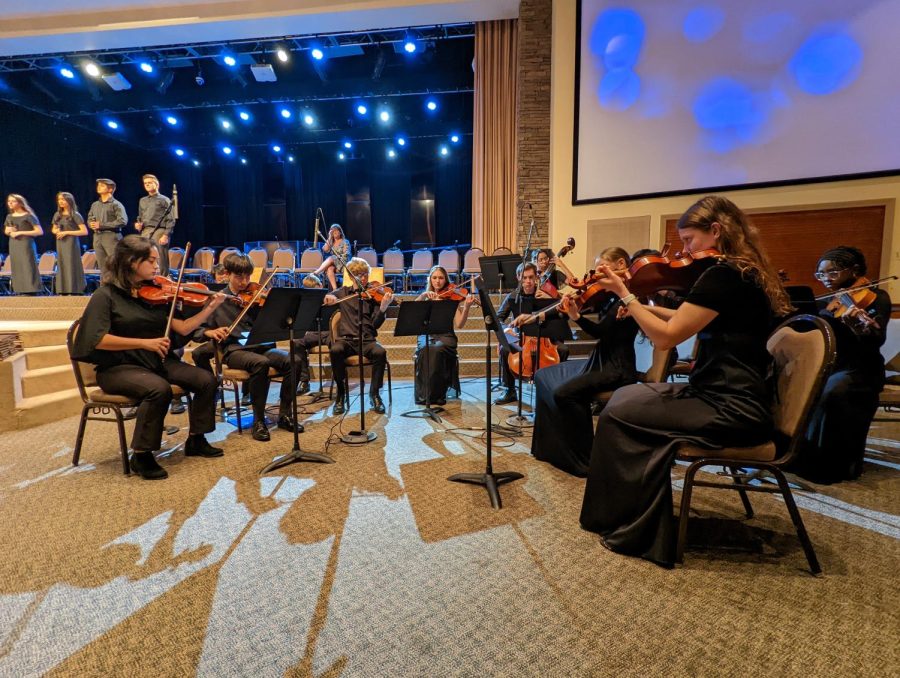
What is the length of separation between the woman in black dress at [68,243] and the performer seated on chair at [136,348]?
4.57 m

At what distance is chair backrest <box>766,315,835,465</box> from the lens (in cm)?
172

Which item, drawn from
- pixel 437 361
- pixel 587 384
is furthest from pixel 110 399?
pixel 587 384

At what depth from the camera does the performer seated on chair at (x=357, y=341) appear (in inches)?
172

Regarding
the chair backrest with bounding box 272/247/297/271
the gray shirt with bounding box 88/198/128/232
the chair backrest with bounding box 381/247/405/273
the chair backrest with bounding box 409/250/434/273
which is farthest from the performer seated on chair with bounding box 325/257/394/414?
the chair backrest with bounding box 272/247/297/271

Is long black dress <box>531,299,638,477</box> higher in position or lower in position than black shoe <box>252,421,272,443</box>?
higher

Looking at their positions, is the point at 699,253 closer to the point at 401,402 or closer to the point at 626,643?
the point at 626,643

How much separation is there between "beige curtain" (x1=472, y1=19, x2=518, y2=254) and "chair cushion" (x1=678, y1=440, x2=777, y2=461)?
6558 millimetres

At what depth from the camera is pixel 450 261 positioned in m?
9.12

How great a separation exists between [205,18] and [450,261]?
566cm

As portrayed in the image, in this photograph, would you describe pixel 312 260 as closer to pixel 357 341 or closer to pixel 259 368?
pixel 357 341

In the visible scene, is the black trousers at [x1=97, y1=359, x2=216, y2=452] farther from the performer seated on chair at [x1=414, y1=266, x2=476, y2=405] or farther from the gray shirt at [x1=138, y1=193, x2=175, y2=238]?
the gray shirt at [x1=138, y1=193, x2=175, y2=238]

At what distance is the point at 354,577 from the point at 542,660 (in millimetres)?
788

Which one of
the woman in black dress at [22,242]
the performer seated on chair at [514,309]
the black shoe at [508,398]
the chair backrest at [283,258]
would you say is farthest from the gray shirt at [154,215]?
the black shoe at [508,398]

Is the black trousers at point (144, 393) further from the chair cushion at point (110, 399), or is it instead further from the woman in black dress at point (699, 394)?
the woman in black dress at point (699, 394)
